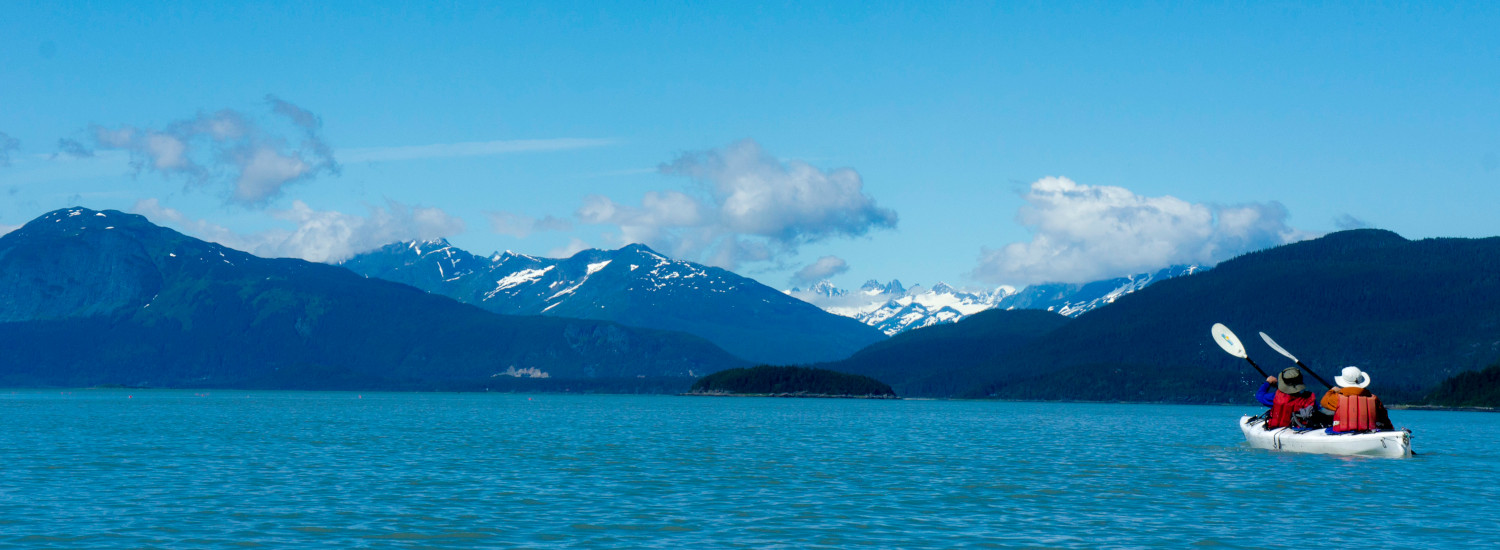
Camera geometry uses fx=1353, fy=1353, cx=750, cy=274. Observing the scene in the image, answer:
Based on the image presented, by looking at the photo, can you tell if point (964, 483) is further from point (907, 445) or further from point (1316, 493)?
point (907, 445)

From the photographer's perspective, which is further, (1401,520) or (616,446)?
(616,446)

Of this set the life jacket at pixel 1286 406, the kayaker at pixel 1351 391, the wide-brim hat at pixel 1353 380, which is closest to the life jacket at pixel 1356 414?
the kayaker at pixel 1351 391

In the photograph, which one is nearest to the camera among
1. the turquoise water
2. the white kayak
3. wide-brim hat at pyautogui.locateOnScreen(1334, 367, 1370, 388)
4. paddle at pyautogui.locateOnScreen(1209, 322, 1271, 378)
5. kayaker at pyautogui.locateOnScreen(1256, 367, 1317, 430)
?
the turquoise water

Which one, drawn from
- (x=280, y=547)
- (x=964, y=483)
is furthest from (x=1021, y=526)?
(x=280, y=547)

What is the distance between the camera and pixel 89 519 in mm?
51844

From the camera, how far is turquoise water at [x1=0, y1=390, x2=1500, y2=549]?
4894 centimetres

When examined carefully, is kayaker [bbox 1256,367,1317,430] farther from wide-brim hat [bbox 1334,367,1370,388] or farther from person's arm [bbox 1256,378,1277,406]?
wide-brim hat [bbox 1334,367,1370,388]

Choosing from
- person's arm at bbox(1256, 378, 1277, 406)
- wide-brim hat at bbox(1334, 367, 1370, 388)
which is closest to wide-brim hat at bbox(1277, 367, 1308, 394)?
person's arm at bbox(1256, 378, 1277, 406)

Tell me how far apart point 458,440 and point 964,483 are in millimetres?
59185

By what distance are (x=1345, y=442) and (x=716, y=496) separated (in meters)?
49.8

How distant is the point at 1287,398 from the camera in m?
99.9

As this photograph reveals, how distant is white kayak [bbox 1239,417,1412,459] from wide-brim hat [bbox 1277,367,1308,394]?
2839 mm

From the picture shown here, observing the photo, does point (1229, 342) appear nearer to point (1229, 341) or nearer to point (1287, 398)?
point (1229, 341)

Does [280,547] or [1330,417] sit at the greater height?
[1330,417]
